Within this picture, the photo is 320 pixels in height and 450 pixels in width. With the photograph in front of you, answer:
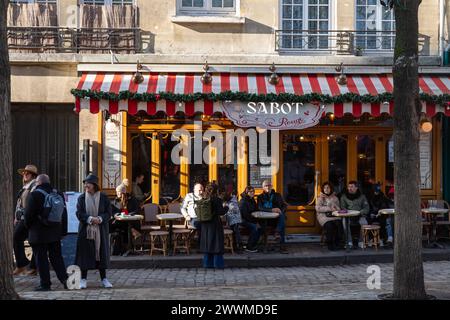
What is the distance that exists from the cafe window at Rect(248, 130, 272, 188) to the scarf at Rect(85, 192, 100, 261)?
15.5 feet

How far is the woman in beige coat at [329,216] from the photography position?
1337cm

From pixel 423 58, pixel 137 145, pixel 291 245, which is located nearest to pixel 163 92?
pixel 137 145

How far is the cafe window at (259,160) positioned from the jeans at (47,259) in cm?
518

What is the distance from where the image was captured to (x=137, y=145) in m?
14.2

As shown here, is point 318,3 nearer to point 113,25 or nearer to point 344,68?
point 344,68

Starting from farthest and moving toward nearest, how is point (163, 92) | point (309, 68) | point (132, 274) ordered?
point (309, 68) → point (163, 92) → point (132, 274)

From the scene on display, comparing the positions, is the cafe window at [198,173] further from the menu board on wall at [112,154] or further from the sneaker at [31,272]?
the sneaker at [31,272]

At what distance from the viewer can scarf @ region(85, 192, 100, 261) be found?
1009cm

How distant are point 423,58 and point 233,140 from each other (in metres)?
4.06

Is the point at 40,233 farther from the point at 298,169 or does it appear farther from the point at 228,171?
the point at 298,169

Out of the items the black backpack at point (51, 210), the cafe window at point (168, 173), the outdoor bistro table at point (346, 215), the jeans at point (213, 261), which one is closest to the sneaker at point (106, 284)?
the black backpack at point (51, 210)

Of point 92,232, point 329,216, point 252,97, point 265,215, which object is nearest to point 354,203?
point 329,216

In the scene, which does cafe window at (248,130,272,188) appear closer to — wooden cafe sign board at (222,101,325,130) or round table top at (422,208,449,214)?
wooden cafe sign board at (222,101,325,130)

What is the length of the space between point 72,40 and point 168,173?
10.4 feet
